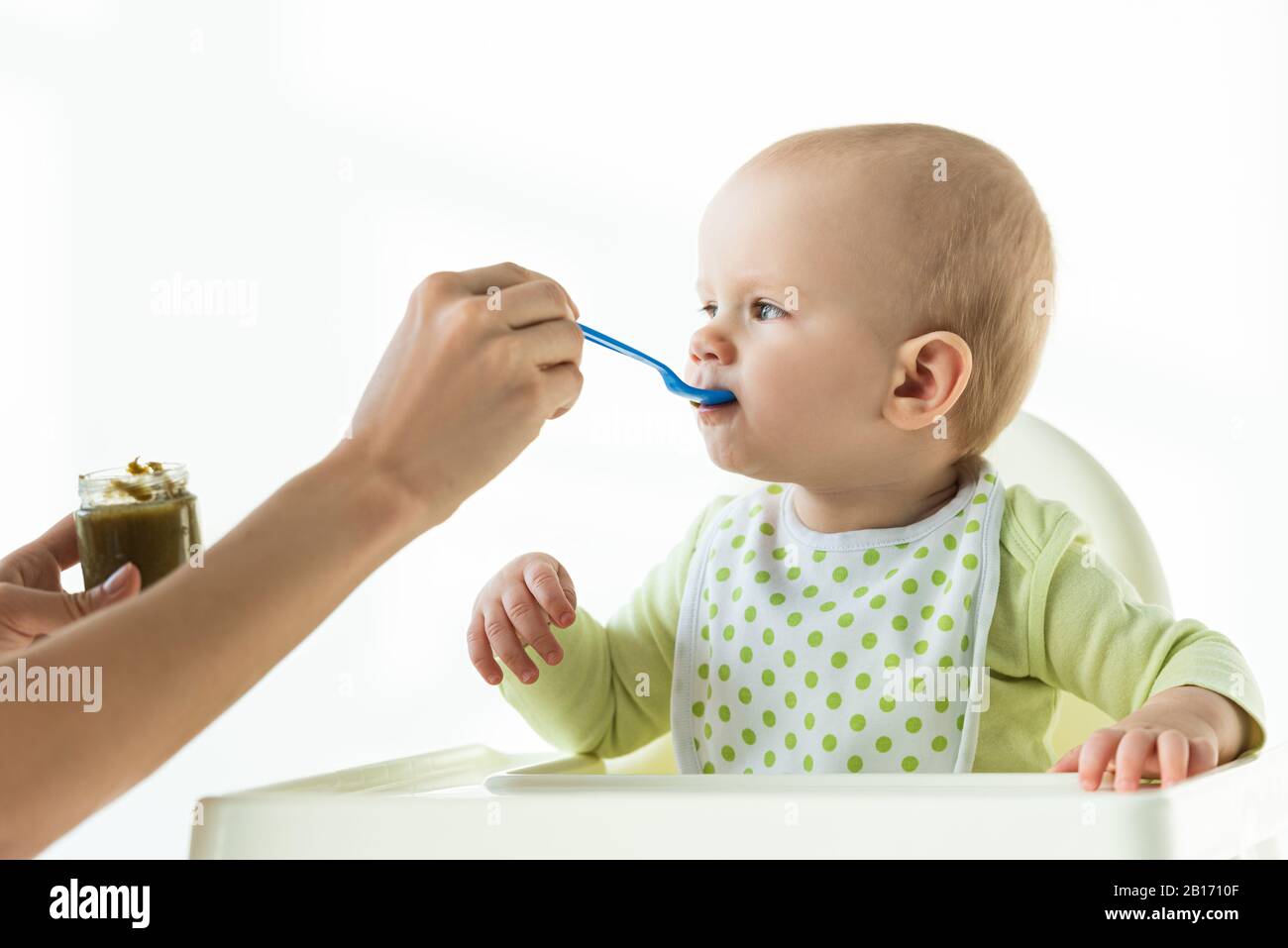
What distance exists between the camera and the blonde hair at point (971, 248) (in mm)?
1261

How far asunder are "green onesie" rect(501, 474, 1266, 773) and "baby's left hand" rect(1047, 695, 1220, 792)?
123 millimetres

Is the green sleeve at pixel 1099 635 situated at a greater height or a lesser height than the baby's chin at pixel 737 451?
lesser

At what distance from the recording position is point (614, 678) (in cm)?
A: 145

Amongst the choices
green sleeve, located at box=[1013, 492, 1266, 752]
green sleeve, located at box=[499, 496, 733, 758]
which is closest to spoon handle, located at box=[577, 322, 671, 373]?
green sleeve, located at box=[499, 496, 733, 758]

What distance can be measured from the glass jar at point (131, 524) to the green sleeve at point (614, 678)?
35 cm

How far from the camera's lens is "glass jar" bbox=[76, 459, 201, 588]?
1.26 meters

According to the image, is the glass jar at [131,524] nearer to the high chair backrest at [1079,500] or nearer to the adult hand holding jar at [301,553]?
the adult hand holding jar at [301,553]

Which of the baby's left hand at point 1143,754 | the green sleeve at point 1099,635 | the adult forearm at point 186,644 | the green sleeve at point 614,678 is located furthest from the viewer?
the green sleeve at point 614,678

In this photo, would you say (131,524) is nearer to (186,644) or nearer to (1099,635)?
(186,644)

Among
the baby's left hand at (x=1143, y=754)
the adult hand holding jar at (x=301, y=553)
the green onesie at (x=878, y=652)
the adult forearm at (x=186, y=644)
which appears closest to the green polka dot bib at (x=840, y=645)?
the green onesie at (x=878, y=652)

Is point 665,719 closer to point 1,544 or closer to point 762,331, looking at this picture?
point 762,331

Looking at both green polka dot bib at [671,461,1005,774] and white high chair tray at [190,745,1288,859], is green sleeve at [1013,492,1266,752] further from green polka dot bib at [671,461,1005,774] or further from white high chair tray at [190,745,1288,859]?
white high chair tray at [190,745,1288,859]
